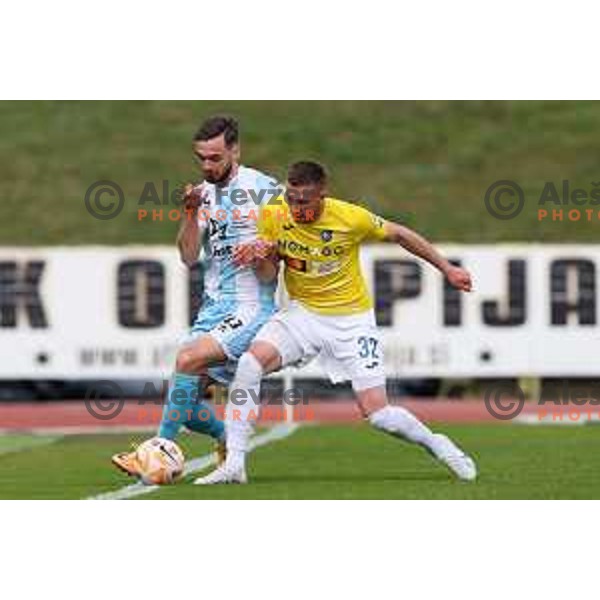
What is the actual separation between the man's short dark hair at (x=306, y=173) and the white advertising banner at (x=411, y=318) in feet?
37.0

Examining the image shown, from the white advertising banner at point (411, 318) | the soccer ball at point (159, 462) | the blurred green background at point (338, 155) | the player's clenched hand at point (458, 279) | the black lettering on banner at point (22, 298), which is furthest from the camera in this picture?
the blurred green background at point (338, 155)

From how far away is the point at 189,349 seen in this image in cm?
1333

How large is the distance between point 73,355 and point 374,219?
38.1ft

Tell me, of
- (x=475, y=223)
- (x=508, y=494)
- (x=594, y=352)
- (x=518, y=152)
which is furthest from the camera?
(x=518, y=152)

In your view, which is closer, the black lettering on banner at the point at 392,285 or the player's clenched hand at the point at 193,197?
the player's clenched hand at the point at 193,197

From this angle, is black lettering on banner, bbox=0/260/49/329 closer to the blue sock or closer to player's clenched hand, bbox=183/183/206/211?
the blue sock

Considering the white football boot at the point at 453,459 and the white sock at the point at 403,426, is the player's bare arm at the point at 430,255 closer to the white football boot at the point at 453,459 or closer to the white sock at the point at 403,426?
the white sock at the point at 403,426

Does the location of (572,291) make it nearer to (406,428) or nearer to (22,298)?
(22,298)

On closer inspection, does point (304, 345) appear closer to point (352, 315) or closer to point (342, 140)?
point (352, 315)

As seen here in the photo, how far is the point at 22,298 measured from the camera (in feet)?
79.9

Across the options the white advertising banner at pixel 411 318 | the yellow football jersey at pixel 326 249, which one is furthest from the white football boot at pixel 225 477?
the white advertising banner at pixel 411 318

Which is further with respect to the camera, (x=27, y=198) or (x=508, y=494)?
(x=27, y=198)

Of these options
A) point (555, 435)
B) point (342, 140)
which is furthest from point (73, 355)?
point (342, 140)

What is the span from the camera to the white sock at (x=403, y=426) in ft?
42.2
